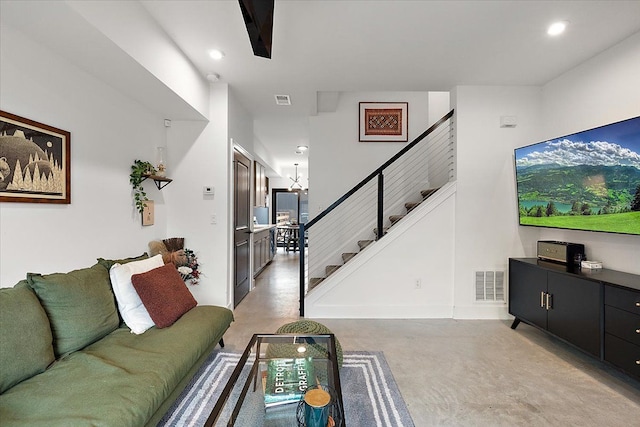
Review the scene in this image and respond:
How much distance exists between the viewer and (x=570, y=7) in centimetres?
226

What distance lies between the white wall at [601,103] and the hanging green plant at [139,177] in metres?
4.36

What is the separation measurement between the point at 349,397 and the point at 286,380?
2.05 ft

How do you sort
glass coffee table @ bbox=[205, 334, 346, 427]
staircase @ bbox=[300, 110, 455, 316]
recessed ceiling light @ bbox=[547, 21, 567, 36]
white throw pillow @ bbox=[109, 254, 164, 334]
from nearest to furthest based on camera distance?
glass coffee table @ bbox=[205, 334, 346, 427]
white throw pillow @ bbox=[109, 254, 164, 334]
recessed ceiling light @ bbox=[547, 21, 567, 36]
staircase @ bbox=[300, 110, 455, 316]

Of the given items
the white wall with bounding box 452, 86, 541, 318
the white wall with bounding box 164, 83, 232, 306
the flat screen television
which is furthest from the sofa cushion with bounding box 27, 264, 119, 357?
the flat screen television

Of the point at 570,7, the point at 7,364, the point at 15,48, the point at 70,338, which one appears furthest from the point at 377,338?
the point at 15,48

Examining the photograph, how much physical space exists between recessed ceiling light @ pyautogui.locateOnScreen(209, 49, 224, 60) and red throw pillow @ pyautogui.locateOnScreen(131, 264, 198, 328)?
1.96 meters

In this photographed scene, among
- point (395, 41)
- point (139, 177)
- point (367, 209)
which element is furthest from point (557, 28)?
point (139, 177)

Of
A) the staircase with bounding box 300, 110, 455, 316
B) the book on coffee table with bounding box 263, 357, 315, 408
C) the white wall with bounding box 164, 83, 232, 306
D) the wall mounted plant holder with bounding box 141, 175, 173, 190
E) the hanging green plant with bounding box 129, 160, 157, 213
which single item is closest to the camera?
the book on coffee table with bounding box 263, 357, 315, 408

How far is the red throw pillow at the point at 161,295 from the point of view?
7.04 feet

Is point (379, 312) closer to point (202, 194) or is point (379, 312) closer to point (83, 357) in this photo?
point (202, 194)

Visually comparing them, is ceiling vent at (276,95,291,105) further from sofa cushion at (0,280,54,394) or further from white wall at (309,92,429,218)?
sofa cushion at (0,280,54,394)

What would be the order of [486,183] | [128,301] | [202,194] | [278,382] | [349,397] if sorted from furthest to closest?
[486,183] → [202,194] → [128,301] → [349,397] → [278,382]

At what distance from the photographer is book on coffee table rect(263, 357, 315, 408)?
5.04 ft

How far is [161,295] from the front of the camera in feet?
7.32
